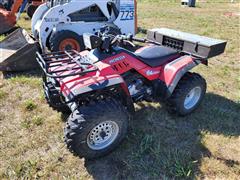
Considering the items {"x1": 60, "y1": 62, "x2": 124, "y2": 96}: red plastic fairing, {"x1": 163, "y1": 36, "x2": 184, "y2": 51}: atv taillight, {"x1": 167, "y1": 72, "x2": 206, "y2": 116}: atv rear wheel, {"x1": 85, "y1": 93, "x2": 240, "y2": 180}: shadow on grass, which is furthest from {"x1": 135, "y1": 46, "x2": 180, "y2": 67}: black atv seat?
{"x1": 85, "y1": 93, "x2": 240, "y2": 180}: shadow on grass

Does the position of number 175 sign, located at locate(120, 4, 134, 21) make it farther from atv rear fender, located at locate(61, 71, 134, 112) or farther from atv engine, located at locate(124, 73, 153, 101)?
atv rear fender, located at locate(61, 71, 134, 112)

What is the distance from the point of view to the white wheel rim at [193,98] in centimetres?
420

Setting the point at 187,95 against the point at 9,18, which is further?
the point at 9,18

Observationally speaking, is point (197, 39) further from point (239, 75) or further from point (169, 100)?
point (239, 75)

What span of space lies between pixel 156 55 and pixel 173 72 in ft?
1.16

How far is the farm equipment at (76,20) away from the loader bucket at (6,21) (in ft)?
6.36

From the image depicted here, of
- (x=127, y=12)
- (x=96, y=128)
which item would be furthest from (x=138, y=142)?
(x=127, y=12)

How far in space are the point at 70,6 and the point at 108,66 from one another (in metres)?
3.43

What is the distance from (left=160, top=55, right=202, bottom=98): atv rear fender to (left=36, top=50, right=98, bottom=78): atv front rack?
43.5 inches

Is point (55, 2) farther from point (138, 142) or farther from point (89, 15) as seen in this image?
point (138, 142)

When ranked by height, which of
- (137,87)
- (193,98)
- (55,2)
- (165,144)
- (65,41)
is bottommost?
(165,144)

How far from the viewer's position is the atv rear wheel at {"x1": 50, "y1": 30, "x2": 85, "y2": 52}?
598 cm

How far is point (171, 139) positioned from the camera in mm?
3707

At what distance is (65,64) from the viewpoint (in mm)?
3486
